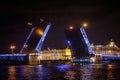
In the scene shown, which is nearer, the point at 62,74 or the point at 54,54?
the point at 62,74

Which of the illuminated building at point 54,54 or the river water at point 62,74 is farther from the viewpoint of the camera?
the illuminated building at point 54,54

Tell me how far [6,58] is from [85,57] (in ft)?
85.5

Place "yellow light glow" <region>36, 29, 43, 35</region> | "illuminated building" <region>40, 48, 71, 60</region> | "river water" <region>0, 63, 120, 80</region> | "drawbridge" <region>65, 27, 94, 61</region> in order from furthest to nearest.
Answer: "illuminated building" <region>40, 48, 71, 60</region> → "yellow light glow" <region>36, 29, 43, 35</region> → "drawbridge" <region>65, 27, 94, 61</region> → "river water" <region>0, 63, 120, 80</region>

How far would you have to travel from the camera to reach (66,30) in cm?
9731

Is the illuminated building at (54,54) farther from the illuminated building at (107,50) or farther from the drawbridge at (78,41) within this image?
the drawbridge at (78,41)

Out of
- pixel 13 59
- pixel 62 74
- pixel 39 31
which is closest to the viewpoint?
pixel 62 74

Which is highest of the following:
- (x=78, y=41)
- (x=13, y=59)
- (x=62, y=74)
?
(x=78, y=41)

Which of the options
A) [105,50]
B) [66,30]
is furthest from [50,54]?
[66,30]

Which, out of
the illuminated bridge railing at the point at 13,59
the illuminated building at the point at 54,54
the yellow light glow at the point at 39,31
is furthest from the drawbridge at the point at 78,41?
the illuminated building at the point at 54,54

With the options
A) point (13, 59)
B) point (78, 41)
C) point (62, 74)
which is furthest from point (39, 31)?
point (62, 74)

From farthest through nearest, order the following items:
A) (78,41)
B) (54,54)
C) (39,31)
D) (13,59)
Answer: (54,54) < (13,59) < (39,31) < (78,41)

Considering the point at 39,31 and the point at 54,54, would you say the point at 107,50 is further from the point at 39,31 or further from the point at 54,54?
the point at 39,31

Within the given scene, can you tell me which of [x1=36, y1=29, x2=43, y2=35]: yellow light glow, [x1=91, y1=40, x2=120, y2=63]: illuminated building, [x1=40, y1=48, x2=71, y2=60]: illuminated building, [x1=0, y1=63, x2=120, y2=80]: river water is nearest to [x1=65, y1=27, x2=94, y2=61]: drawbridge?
[x1=36, y1=29, x2=43, y2=35]: yellow light glow

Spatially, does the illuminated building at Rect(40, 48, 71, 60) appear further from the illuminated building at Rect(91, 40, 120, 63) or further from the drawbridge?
the drawbridge
